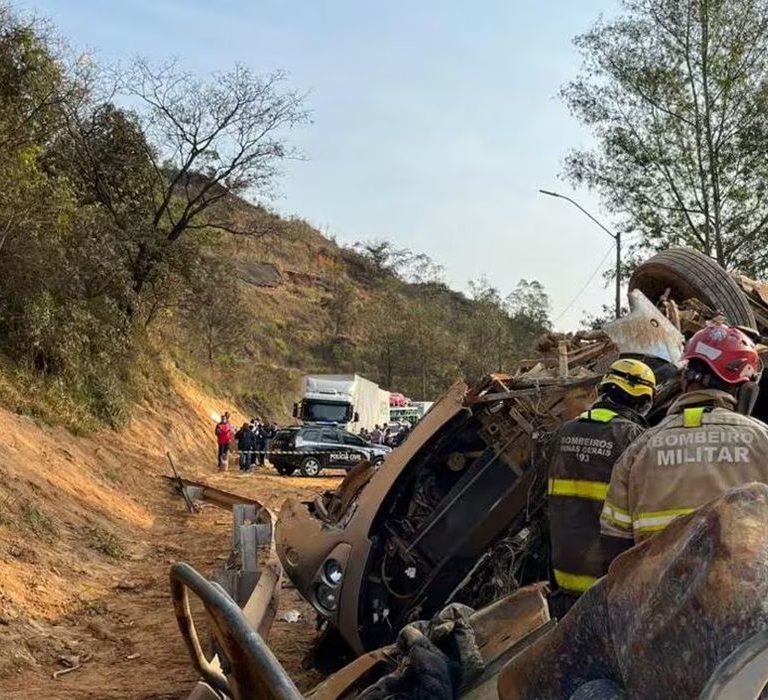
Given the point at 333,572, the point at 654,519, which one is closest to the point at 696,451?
the point at 654,519

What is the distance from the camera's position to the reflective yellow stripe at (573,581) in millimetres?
3797

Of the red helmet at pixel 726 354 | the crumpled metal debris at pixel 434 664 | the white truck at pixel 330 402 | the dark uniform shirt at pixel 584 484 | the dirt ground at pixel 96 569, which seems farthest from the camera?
the white truck at pixel 330 402

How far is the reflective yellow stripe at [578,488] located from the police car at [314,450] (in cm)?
2018

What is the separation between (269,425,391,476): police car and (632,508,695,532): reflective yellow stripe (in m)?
21.1

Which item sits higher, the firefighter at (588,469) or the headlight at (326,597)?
the firefighter at (588,469)

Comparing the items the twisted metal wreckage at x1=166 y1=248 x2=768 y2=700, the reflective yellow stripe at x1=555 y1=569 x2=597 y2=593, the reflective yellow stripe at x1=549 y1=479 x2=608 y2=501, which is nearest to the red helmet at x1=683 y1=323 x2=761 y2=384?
the reflective yellow stripe at x1=549 y1=479 x2=608 y2=501

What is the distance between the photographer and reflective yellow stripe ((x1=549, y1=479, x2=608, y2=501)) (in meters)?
3.79

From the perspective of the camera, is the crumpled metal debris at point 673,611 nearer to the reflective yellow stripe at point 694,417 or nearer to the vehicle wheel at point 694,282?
the reflective yellow stripe at point 694,417

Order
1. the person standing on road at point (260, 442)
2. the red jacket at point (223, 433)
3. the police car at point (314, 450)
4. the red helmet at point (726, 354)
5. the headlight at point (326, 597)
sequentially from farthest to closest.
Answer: the person standing on road at point (260, 442) → the police car at point (314, 450) → the red jacket at point (223, 433) → the headlight at point (326, 597) → the red helmet at point (726, 354)

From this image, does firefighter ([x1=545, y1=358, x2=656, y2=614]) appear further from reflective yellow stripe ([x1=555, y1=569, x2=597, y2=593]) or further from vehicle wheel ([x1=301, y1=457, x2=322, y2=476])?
vehicle wheel ([x1=301, y1=457, x2=322, y2=476])

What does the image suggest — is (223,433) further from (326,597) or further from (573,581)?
(573,581)

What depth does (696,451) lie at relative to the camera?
9.61ft

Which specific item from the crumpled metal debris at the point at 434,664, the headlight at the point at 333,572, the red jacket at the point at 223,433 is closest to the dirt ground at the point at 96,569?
the headlight at the point at 333,572

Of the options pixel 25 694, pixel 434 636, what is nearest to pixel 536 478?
pixel 434 636
